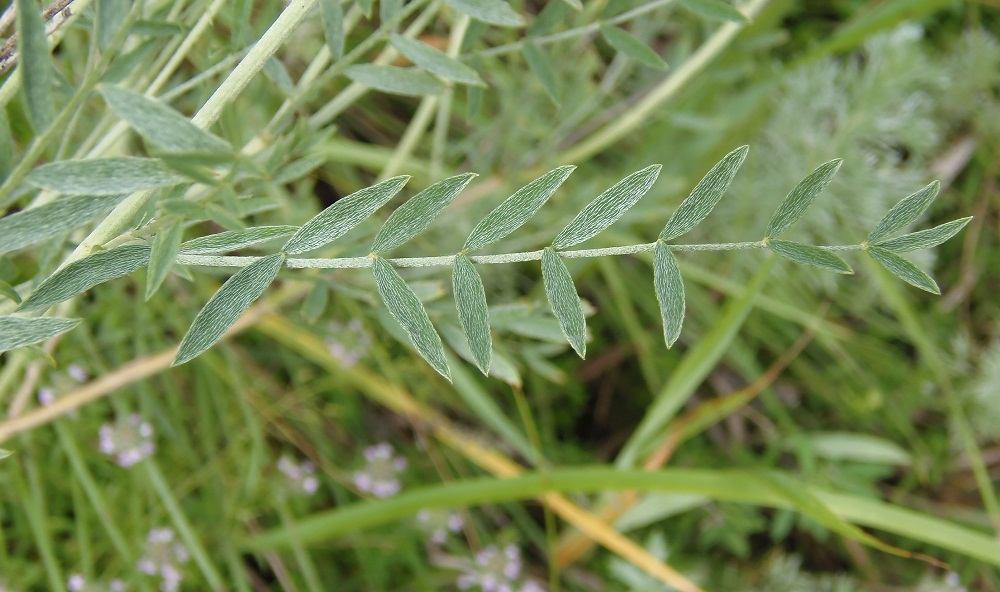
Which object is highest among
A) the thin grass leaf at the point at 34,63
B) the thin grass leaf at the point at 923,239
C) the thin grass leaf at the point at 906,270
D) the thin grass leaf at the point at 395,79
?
the thin grass leaf at the point at 34,63

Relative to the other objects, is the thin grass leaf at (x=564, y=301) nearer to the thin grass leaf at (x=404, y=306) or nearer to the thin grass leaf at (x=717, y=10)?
the thin grass leaf at (x=404, y=306)

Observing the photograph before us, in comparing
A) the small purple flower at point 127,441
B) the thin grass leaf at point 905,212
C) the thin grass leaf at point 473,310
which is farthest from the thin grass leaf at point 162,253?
the small purple flower at point 127,441

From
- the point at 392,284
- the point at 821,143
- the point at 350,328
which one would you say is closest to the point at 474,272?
the point at 392,284

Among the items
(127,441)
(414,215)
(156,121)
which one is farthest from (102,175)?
(127,441)

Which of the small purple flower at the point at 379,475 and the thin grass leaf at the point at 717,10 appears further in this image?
the small purple flower at the point at 379,475

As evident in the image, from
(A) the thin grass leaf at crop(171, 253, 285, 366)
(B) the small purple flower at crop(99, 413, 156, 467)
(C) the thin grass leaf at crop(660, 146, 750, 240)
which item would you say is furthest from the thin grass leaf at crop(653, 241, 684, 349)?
(B) the small purple flower at crop(99, 413, 156, 467)

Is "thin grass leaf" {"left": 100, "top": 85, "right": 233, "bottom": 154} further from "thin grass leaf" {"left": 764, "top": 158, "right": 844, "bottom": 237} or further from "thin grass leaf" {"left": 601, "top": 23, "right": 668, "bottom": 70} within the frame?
"thin grass leaf" {"left": 601, "top": 23, "right": 668, "bottom": 70}

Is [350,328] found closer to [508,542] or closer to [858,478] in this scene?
[508,542]
